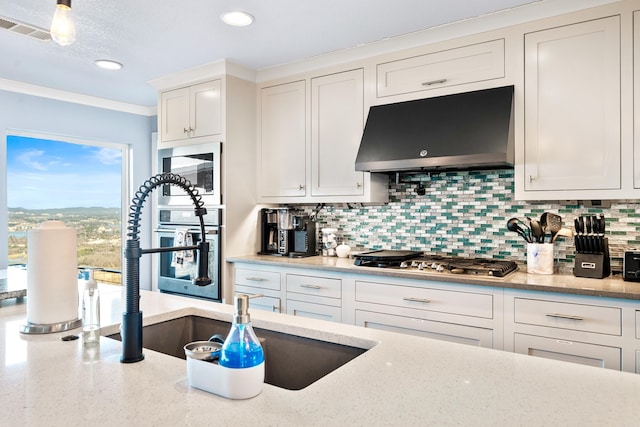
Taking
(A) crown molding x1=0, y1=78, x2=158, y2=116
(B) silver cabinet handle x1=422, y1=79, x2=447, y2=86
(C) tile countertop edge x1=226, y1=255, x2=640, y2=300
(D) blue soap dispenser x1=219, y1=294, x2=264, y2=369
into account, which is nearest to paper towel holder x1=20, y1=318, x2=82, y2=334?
(D) blue soap dispenser x1=219, y1=294, x2=264, y2=369

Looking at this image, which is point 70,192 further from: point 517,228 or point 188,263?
point 517,228

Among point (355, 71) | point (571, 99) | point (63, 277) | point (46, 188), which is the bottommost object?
point (63, 277)

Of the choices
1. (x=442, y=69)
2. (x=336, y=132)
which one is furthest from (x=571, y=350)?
(x=336, y=132)

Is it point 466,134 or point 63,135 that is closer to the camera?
point 466,134

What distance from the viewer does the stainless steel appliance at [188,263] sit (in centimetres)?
334

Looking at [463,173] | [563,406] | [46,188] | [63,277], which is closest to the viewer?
[563,406]

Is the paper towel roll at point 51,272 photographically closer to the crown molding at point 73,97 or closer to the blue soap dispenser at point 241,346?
the blue soap dispenser at point 241,346

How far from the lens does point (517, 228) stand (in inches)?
101

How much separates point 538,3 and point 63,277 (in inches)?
103

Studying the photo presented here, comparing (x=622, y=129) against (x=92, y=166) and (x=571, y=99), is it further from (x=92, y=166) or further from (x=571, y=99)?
(x=92, y=166)

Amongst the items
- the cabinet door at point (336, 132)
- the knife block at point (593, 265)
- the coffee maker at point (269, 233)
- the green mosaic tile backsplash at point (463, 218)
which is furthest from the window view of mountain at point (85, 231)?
the knife block at point (593, 265)

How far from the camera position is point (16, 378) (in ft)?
3.13

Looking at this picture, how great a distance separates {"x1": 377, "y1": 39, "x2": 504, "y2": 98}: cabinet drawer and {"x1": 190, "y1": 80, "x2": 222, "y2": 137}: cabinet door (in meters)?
1.27

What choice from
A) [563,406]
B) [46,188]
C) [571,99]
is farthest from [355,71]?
[46,188]
